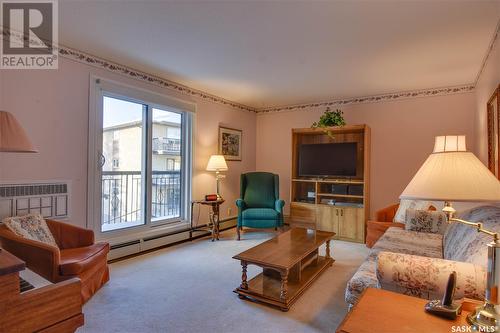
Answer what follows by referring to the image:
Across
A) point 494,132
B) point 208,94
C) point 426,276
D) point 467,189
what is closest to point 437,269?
point 426,276

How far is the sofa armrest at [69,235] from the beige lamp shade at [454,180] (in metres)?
2.70

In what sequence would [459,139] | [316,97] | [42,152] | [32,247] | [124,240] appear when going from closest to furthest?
1. [459,139]
2. [32,247]
3. [42,152]
4. [124,240]
5. [316,97]

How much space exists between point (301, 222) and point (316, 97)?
2.17 metres

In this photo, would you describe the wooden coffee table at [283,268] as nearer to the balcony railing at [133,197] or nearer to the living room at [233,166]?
the living room at [233,166]

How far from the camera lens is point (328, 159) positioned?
4754 millimetres

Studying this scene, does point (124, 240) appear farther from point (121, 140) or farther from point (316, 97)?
point (316, 97)

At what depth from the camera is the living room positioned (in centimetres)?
139

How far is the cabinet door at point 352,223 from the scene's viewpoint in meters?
4.30

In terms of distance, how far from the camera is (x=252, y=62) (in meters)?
3.22

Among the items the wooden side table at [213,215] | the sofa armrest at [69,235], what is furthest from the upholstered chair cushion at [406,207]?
the sofa armrest at [69,235]

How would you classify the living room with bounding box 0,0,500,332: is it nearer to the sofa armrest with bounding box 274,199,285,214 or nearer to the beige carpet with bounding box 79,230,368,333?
the beige carpet with bounding box 79,230,368,333

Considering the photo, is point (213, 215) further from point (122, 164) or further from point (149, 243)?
point (122, 164)

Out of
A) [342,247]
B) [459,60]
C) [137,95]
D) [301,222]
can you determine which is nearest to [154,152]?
[137,95]

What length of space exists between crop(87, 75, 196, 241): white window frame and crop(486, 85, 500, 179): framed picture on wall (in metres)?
3.59
